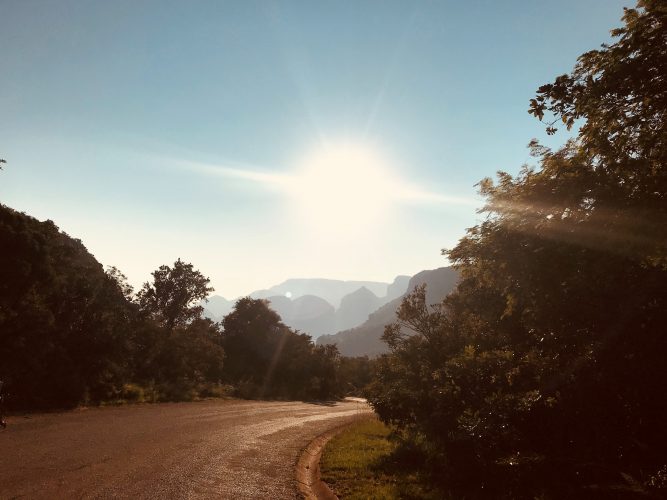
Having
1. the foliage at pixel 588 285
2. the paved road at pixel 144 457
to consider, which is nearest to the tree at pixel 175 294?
the paved road at pixel 144 457

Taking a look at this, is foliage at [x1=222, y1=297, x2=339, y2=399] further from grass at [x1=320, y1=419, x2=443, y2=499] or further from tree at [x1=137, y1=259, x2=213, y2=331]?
grass at [x1=320, y1=419, x2=443, y2=499]

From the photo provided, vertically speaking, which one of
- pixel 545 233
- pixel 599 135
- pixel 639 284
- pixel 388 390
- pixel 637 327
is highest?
pixel 599 135

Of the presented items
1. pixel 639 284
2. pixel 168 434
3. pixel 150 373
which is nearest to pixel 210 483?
pixel 168 434

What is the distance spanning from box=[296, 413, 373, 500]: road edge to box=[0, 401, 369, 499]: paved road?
0.24 m

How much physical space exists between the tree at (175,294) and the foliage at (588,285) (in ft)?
113

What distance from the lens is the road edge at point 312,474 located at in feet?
26.3

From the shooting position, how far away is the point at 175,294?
126 feet

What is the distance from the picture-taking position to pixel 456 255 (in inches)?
318

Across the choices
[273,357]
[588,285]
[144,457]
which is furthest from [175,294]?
[588,285]

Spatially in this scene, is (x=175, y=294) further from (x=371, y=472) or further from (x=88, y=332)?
(x=371, y=472)

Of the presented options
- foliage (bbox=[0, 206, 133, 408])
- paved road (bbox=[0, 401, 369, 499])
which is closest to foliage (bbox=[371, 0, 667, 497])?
paved road (bbox=[0, 401, 369, 499])

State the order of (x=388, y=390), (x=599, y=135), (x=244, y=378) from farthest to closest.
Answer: (x=244, y=378)
(x=388, y=390)
(x=599, y=135)

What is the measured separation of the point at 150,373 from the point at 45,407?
12.4m

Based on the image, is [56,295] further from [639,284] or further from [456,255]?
[639,284]
